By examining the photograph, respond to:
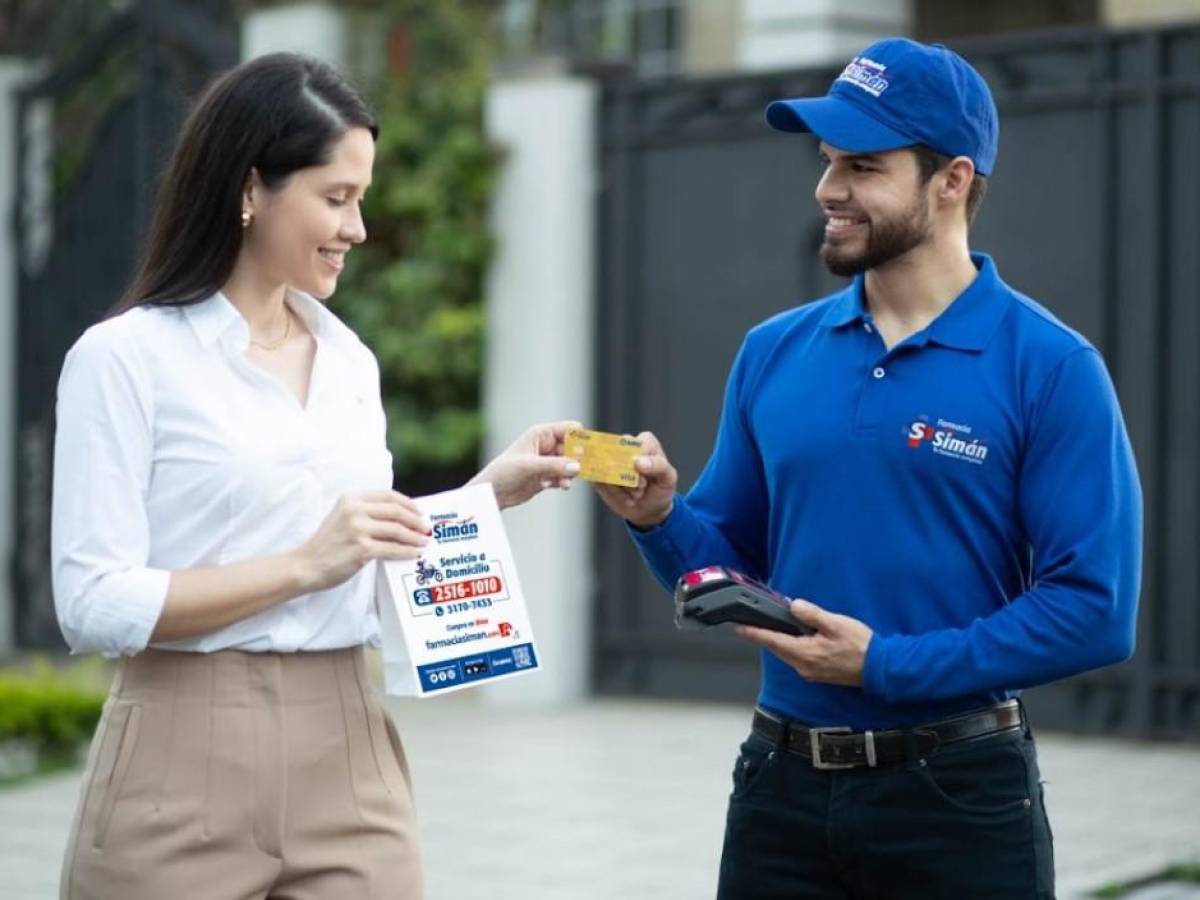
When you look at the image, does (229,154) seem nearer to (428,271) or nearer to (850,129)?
(850,129)

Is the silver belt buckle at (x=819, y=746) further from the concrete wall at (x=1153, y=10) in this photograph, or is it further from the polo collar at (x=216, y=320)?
the concrete wall at (x=1153, y=10)

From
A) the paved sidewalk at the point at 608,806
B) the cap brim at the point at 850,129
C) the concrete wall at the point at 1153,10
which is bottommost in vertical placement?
the paved sidewalk at the point at 608,806

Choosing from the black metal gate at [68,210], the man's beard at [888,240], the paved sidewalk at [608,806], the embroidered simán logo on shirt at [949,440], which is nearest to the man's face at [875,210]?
the man's beard at [888,240]

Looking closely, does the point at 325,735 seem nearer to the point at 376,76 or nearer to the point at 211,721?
the point at 211,721

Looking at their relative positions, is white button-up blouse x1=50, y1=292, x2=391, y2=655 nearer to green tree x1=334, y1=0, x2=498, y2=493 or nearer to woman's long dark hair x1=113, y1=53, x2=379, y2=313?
woman's long dark hair x1=113, y1=53, x2=379, y2=313

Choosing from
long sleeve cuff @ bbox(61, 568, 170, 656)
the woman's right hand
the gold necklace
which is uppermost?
the gold necklace

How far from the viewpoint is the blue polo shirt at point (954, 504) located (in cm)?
316

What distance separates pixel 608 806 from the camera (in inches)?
317

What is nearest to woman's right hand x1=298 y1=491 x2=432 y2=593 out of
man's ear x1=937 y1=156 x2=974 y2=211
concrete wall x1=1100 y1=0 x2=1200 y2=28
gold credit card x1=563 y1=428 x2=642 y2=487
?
gold credit card x1=563 y1=428 x2=642 y2=487

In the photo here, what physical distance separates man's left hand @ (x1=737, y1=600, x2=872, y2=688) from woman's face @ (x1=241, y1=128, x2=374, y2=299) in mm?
852

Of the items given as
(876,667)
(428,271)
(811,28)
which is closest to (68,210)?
(428,271)

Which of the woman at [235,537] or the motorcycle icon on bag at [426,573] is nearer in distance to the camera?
the woman at [235,537]

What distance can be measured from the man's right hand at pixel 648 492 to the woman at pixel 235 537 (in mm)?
488

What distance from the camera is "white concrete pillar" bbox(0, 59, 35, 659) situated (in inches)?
512
